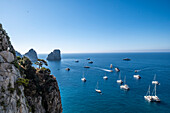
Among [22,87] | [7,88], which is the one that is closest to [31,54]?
[22,87]

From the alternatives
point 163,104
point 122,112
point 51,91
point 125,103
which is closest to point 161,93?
point 163,104

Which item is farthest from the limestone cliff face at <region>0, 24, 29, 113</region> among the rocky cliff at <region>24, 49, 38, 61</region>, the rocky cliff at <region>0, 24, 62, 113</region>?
the rocky cliff at <region>24, 49, 38, 61</region>

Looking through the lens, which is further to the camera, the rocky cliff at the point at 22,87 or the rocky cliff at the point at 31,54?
the rocky cliff at the point at 31,54

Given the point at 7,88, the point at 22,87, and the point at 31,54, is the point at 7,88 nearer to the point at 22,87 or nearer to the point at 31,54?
the point at 22,87

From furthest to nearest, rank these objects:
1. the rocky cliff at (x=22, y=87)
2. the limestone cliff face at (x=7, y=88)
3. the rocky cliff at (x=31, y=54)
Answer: the rocky cliff at (x=31, y=54)
the rocky cliff at (x=22, y=87)
the limestone cliff face at (x=7, y=88)

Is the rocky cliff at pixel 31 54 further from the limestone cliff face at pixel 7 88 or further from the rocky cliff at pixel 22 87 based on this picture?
the limestone cliff face at pixel 7 88

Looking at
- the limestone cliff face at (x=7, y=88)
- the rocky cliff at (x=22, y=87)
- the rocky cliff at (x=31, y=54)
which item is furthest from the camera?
the rocky cliff at (x=31, y=54)

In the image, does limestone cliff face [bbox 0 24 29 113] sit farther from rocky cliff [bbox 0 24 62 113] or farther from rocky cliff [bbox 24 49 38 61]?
rocky cliff [bbox 24 49 38 61]

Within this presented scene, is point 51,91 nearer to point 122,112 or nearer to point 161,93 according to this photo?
point 122,112

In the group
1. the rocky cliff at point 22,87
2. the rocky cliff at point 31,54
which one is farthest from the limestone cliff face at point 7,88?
the rocky cliff at point 31,54
